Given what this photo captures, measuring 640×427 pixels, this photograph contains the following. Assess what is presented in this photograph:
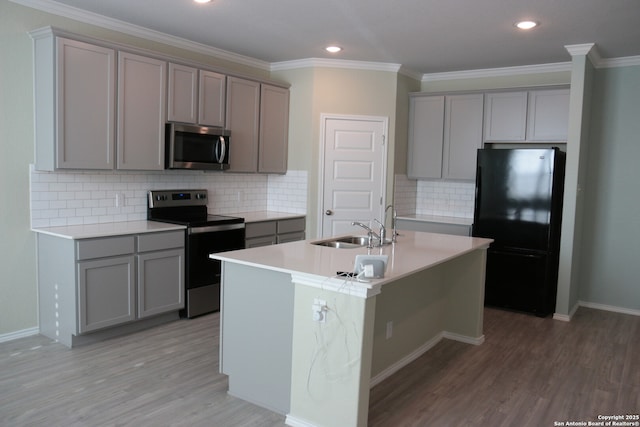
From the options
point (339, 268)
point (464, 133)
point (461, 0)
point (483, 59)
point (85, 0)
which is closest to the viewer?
point (339, 268)

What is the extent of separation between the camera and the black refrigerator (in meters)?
5.12

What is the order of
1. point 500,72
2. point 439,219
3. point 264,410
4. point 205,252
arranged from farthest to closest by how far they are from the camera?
point 439,219 → point 500,72 → point 205,252 → point 264,410

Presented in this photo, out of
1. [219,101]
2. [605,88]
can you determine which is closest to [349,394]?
[219,101]

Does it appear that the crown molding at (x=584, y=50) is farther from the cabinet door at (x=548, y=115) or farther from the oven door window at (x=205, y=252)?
the oven door window at (x=205, y=252)

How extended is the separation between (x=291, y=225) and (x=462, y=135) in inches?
90.2

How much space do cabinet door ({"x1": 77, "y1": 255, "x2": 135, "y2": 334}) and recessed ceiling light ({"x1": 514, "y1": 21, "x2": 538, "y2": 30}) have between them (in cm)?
372

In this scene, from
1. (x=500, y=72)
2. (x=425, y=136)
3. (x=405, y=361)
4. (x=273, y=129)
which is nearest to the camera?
(x=405, y=361)

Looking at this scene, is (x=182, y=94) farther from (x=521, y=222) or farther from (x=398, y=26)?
(x=521, y=222)

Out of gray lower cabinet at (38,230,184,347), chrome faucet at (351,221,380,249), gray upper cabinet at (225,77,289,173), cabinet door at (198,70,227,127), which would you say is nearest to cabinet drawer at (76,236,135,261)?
gray lower cabinet at (38,230,184,347)

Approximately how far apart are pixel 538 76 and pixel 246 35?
3.31 meters

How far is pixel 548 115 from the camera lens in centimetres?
550

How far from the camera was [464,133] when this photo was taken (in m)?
6.05

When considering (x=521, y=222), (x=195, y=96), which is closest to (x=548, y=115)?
(x=521, y=222)

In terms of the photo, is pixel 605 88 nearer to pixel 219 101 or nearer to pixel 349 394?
pixel 219 101
